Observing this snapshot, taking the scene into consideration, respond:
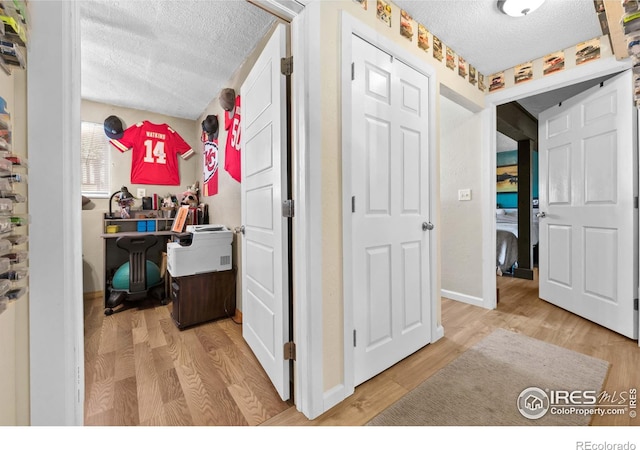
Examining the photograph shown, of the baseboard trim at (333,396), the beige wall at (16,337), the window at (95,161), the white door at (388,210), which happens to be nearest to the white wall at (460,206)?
the white door at (388,210)

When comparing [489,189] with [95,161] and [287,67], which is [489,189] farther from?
[95,161]

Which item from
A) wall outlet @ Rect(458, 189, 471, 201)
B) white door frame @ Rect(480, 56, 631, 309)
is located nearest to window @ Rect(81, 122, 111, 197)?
wall outlet @ Rect(458, 189, 471, 201)

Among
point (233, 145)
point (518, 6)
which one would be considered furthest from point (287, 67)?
point (518, 6)

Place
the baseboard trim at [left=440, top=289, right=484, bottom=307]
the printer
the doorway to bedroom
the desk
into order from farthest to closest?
the doorway to bedroom → the desk → the baseboard trim at [left=440, top=289, right=484, bottom=307] → the printer

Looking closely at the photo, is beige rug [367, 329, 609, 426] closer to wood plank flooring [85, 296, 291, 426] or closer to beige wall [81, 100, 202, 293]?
wood plank flooring [85, 296, 291, 426]

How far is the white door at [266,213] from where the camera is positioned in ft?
4.38

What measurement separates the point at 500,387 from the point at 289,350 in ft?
3.83

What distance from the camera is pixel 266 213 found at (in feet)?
4.97

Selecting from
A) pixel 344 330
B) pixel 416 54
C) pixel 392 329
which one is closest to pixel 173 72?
pixel 416 54

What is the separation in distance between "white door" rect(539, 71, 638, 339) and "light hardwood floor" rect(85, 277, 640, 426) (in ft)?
0.73

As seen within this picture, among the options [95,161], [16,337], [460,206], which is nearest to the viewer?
[16,337]

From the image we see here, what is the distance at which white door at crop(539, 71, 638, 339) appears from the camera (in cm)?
196

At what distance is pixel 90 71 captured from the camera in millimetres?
2469

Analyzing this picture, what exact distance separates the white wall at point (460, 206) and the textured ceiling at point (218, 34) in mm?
549
